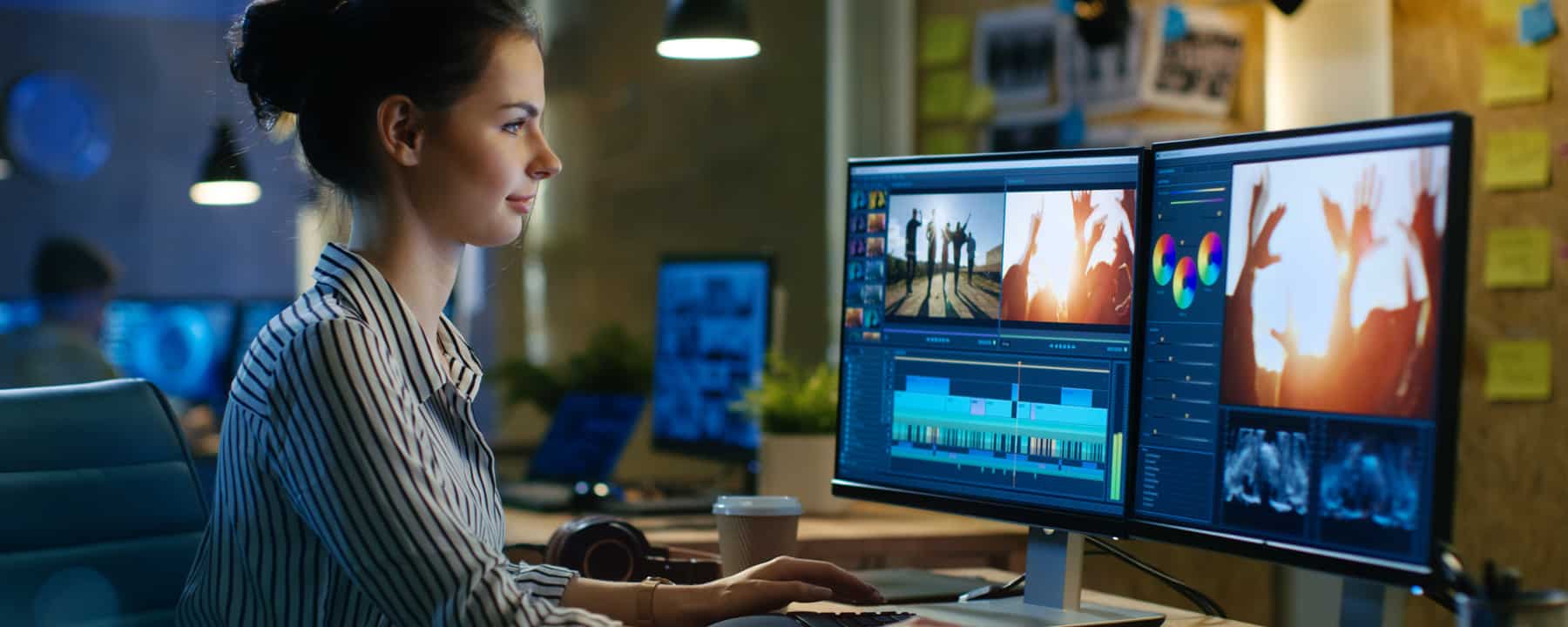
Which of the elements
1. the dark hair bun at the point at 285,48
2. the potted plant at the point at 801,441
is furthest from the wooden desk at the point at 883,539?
the dark hair bun at the point at 285,48

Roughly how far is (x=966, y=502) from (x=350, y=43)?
716 mm

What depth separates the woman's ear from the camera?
1.34 meters

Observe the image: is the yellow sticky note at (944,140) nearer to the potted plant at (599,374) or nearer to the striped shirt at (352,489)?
the potted plant at (599,374)

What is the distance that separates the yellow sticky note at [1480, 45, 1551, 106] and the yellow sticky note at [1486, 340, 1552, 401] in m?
0.39

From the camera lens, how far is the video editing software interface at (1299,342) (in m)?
1.11

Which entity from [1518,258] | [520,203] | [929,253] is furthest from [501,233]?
[1518,258]

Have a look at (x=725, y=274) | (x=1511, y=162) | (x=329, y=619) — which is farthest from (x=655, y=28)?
(x=329, y=619)

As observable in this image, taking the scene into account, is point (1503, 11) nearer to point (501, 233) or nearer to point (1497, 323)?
point (1497, 323)

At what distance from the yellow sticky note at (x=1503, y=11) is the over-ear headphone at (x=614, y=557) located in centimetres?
160

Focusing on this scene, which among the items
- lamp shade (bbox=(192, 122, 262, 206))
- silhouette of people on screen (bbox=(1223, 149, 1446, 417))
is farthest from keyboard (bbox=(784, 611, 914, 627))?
lamp shade (bbox=(192, 122, 262, 206))

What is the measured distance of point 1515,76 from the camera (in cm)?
245

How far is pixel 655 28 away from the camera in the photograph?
163 inches

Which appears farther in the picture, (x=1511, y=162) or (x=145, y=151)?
(x=145, y=151)

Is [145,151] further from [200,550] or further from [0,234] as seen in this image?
[200,550]
